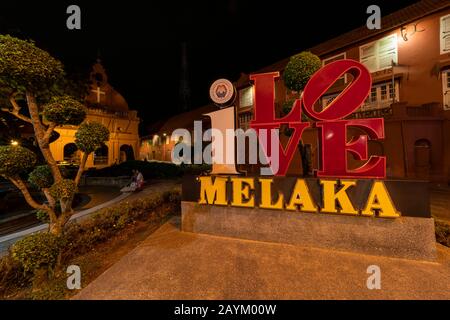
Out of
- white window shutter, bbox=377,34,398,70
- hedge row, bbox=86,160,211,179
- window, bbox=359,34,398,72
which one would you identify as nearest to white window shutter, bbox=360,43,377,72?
window, bbox=359,34,398,72

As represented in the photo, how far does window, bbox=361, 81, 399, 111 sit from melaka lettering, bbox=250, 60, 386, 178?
11676 mm

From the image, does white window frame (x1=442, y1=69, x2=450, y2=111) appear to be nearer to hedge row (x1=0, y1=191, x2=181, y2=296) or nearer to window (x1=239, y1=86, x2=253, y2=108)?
window (x1=239, y1=86, x2=253, y2=108)

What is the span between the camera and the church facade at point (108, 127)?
2105cm

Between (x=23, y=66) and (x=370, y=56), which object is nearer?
(x=23, y=66)

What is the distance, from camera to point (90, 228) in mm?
5586

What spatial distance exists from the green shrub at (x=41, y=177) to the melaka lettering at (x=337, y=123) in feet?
18.2

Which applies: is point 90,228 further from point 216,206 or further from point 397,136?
point 397,136

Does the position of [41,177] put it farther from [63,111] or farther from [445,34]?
[445,34]

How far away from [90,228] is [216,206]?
148 inches

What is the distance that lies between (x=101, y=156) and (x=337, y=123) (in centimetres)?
2630

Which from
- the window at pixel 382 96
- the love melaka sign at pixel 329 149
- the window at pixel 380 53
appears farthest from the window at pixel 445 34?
the love melaka sign at pixel 329 149

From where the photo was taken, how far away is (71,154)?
22938 millimetres

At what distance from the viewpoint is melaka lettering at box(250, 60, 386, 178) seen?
4645 mm

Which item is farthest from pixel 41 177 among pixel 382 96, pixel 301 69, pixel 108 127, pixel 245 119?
pixel 108 127
